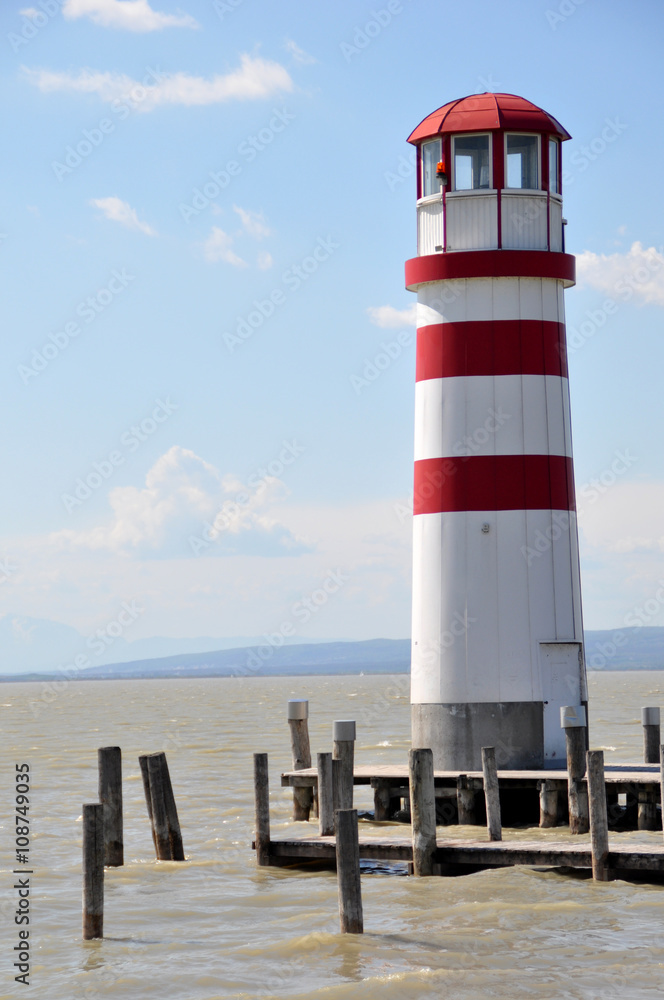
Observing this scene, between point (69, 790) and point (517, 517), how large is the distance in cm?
1364

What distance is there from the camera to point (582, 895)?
1471cm

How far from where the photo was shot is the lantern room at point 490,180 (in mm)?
19000

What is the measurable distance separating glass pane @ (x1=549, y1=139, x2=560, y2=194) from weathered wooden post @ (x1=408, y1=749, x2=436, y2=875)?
28.6 feet

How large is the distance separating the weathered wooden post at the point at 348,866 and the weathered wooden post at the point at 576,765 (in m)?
4.15

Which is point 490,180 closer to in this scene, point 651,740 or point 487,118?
point 487,118

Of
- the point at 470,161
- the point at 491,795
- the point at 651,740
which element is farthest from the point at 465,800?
the point at 470,161

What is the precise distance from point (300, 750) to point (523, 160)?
9231 millimetres

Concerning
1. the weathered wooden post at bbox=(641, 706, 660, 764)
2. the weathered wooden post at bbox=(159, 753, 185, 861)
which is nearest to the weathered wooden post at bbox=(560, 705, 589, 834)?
the weathered wooden post at bbox=(641, 706, 660, 764)

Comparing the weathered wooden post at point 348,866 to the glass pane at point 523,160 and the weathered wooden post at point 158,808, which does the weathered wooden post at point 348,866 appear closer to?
the weathered wooden post at point 158,808

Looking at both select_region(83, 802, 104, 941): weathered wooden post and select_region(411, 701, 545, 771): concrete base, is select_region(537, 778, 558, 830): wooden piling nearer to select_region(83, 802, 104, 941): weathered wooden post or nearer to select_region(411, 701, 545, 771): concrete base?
select_region(411, 701, 545, 771): concrete base

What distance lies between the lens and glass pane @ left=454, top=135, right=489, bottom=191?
63.0ft

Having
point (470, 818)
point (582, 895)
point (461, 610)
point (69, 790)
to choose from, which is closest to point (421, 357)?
point (461, 610)

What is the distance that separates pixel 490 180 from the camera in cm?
1906

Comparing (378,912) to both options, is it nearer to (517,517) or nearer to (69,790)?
(517,517)
